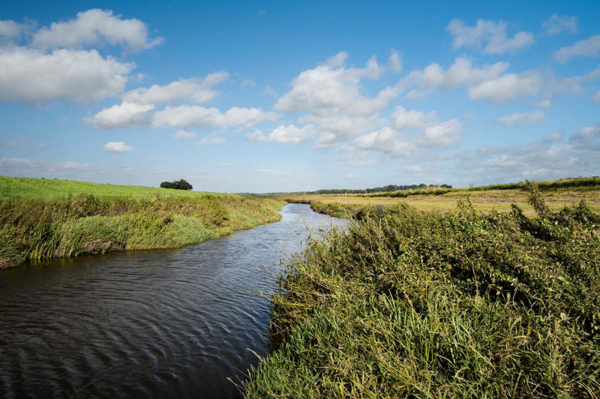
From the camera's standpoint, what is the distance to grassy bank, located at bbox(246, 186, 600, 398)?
286 cm

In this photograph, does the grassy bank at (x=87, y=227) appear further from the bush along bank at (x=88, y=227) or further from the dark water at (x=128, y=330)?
the dark water at (x=128, y=330)

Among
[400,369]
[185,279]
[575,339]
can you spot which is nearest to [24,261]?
[185,279]

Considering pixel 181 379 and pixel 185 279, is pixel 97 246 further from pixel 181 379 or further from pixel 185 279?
pixel 181 379

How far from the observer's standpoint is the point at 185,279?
11000 millimetres

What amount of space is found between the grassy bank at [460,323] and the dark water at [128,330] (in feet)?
4.52

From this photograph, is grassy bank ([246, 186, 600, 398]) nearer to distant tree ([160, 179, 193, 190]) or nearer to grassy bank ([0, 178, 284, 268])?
grassy bank ([0, 178, 284, 268])

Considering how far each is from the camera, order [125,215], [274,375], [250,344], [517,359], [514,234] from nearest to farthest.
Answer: [517,359], [274,375], [514,234], [250,344], [125,215]

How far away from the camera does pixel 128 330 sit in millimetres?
6777

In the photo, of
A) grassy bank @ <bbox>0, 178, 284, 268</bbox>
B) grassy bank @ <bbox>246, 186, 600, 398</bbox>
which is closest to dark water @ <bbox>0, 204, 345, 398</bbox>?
grassy bank @ <bbox>0, 178, 284, 268</bbox>

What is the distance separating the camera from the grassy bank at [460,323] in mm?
2855

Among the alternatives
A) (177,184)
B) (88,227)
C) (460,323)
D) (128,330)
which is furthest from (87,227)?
(177,184)

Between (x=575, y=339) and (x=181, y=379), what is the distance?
5783 mm

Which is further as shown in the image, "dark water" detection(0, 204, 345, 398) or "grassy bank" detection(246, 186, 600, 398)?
"dark water" detection(0, 204, 345, 398)

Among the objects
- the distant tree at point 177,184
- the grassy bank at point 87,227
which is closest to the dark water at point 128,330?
the grassy bank at point 87,227
